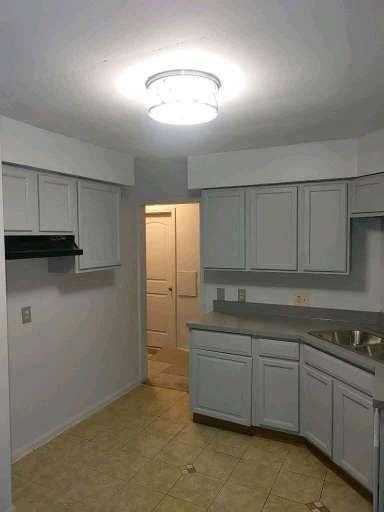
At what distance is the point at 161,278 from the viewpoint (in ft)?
18.1

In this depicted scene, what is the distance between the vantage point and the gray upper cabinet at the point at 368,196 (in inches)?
110

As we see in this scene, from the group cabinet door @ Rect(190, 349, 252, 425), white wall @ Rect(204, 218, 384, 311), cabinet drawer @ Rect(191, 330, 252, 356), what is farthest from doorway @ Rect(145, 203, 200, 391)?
cabinet drawer @ Rect(191, 330, 252, 356)

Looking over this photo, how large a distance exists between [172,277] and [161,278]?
19 centimetres

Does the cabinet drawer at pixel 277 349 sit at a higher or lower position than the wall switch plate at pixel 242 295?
lower

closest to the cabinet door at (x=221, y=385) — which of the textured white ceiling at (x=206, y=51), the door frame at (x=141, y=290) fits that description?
the door frame at (x=141, y=290)

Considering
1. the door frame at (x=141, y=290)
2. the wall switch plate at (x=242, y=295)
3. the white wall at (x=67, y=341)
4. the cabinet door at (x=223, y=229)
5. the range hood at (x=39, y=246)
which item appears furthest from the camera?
the door frame at (x=141, y=290)

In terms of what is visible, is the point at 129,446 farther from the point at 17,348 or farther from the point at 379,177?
the point at 379,177

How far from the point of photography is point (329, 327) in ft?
10.3

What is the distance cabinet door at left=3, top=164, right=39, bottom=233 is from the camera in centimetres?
252

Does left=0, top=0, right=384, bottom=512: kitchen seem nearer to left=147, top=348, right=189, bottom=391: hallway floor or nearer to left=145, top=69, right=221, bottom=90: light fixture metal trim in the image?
left=145, top=69, right=221, bottom=90: light fixture metal trim

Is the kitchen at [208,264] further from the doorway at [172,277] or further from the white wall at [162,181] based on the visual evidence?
the doorway at [172,277]

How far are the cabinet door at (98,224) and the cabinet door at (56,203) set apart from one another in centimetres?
9

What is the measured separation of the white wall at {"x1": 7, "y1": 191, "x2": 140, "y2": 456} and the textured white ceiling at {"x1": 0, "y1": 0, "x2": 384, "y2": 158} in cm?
131

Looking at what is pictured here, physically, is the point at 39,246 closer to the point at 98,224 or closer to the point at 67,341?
the point at 98,224
